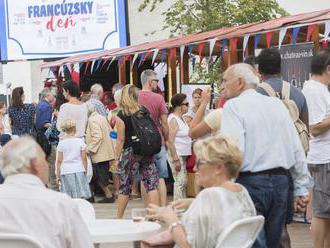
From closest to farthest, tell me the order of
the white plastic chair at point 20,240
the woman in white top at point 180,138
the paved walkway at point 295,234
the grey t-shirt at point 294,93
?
the white plastic chair at point 20,240, the grey t-shirt at point 294,93, the paved walkway at point 295,234, the woman in white top at point 180,138

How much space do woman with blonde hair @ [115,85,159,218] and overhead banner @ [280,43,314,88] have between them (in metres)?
1.93

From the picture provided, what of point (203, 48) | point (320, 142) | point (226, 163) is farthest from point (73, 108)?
point (226, 163)

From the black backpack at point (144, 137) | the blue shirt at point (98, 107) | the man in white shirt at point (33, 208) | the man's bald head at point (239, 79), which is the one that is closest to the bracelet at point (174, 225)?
the man in white shirt at point (33, 208)

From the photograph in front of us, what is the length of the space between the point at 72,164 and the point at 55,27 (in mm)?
16208

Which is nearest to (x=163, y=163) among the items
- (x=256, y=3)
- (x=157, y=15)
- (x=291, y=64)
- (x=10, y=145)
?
(x=291, y=64)

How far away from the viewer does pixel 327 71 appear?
6.93m

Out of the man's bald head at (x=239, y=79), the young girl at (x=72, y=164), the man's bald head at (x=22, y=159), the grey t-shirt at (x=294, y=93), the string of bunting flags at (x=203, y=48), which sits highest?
the string of bunting flags at (x=203, y=48)

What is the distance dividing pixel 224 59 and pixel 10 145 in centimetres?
1206

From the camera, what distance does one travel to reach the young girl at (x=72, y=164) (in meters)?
11.1

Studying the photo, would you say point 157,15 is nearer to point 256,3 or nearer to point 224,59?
point 256,3

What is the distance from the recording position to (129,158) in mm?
9812

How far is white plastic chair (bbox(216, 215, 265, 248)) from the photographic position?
454 centimetres

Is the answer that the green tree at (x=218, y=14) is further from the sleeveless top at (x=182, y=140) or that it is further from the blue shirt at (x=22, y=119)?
the sleeveless top at (x=182, y=140)

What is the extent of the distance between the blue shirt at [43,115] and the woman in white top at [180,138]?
10.3ft
